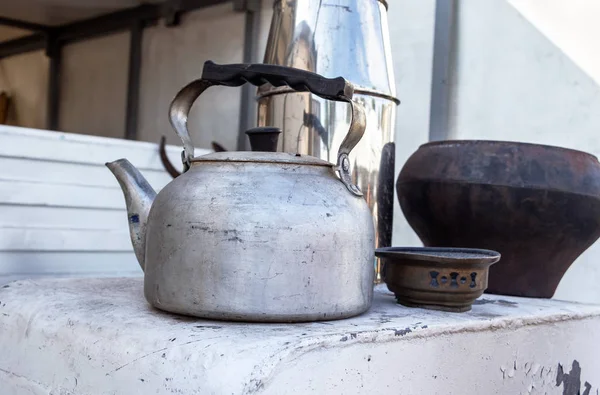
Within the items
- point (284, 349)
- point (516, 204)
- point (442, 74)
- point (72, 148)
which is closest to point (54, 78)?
point (442, 74)

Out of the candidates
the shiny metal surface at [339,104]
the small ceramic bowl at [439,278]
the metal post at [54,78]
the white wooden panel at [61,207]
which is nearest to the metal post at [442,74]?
the shiny metal surface at [339,104]

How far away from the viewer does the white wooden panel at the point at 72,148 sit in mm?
1542

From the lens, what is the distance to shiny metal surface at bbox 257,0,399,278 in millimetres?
1340

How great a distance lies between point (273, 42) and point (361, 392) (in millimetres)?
908

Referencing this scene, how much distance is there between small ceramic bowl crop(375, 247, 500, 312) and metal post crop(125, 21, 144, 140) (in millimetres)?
3635

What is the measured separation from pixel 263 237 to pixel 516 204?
0.63 m

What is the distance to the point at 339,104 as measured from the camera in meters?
1.33

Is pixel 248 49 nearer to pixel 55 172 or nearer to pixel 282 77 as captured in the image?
pixel 55 172

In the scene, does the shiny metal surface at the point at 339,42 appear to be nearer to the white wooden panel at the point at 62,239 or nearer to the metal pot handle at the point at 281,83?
the metal pot handle at the point at 281,83

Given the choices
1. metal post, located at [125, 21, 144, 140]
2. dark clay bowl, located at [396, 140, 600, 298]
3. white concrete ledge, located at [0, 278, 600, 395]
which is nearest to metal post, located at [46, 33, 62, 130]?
metal post, located at [125, 21, 144, 140]

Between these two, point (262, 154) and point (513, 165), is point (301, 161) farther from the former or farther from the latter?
point (513, 165)

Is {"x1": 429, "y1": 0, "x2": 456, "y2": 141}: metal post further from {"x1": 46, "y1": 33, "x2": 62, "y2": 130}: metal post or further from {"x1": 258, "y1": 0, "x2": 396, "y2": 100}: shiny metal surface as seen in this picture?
{"x1": 46, "y1": 33, "x2": 62, "y2": 130}: metal post

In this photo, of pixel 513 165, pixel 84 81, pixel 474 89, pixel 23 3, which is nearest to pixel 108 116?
pixel 84 81

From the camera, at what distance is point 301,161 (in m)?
0.90
